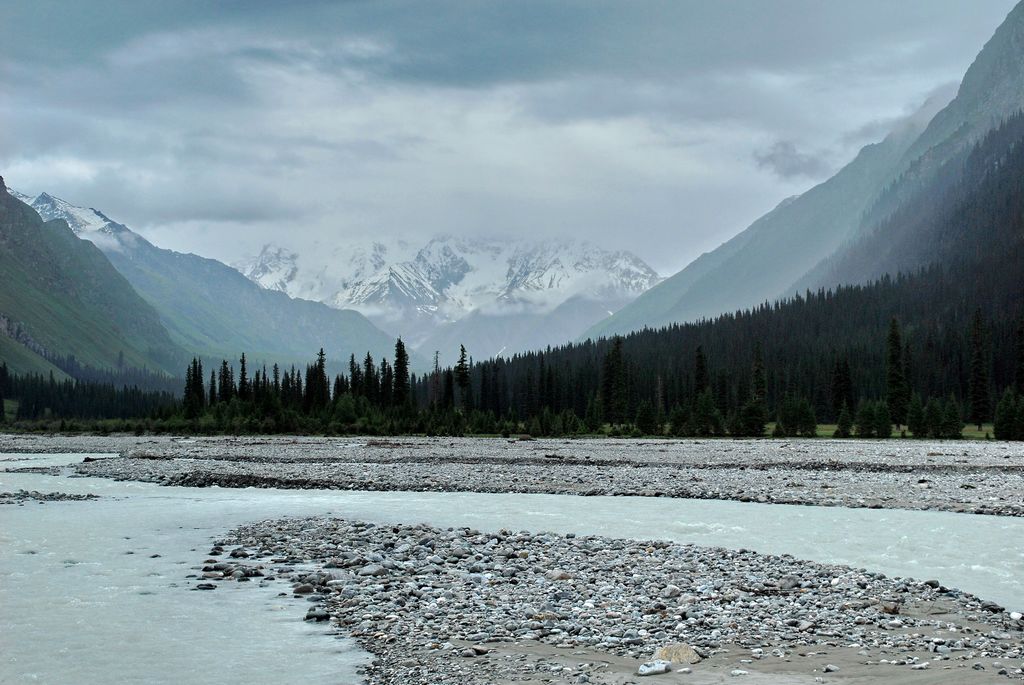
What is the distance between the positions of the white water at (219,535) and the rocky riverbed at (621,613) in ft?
4.07

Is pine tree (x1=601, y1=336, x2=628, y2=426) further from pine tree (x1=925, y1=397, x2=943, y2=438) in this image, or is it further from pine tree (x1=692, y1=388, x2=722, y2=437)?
pine tree (x1=925, y1=397, x2=943, y2=438)

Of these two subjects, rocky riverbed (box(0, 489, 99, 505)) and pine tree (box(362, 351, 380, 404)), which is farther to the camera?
pine tree (box(362, 351, 380, 404))

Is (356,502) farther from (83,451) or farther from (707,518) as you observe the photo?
(83,451)

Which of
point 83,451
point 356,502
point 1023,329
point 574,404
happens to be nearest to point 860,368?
point 1023,329

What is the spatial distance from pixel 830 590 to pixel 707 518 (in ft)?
43.7

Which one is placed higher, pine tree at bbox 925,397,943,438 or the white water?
pine tree at bbox 925,397,943,438

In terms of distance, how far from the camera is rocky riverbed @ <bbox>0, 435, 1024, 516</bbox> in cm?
3788

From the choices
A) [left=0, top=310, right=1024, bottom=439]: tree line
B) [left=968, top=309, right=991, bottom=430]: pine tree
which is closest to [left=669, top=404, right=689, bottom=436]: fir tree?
[left=0, top=310, right=1024, bottom=439]: tree line

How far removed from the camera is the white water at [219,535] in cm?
1405

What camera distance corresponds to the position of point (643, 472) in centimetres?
5038

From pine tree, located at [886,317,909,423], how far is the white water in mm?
104438

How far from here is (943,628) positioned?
1447 cm

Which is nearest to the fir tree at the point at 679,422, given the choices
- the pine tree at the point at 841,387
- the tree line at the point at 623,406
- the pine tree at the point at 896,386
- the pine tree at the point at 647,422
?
the tree line at the point at 623,406

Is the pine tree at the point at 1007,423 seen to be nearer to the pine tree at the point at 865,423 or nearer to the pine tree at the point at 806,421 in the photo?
the pine tree at the point at 865,423
